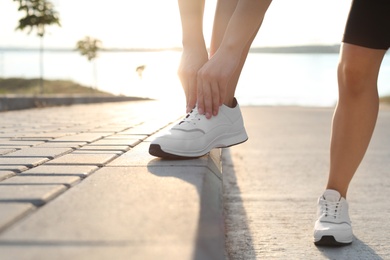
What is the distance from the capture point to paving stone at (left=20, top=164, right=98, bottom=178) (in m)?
2.30

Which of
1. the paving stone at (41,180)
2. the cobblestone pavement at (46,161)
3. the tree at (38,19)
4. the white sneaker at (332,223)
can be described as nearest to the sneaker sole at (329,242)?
the white sneaker at (332,223)

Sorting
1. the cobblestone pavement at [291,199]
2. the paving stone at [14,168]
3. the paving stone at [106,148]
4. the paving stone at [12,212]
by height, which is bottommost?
the cobblestone pavement at [291,199]

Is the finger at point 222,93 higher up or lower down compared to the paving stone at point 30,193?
higher up

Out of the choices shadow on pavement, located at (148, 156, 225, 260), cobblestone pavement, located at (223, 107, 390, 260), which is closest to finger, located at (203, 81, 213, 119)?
shadow on pavement, located at (148, 156, 225, 260)

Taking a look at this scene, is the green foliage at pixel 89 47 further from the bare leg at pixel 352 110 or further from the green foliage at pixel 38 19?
the bare leg at pixel 352 110

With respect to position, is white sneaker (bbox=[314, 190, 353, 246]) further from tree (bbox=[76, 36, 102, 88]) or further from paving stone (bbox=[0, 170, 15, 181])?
tree (bbox=[76, 36, 102, 88])

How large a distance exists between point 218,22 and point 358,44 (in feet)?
2.11

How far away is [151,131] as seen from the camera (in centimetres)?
421

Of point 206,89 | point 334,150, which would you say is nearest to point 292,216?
point 334,150

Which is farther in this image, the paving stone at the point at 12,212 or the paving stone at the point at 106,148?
the paving stone at the point at 106,148

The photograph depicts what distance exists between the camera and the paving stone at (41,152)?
2857mm

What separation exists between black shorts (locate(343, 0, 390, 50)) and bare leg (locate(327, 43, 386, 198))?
3 cm

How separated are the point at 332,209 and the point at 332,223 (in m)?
0.07

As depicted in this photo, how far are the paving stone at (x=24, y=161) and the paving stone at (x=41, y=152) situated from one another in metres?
0.08
